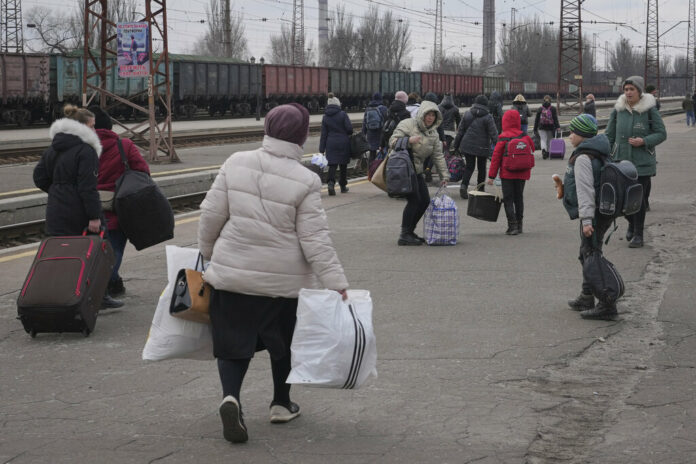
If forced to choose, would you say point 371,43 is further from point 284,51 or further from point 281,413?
point 281,413

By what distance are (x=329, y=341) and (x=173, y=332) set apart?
716 millimetres

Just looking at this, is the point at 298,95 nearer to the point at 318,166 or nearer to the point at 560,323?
the point at 318,166

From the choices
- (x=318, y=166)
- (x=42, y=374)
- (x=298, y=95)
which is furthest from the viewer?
(x=298, y=95)

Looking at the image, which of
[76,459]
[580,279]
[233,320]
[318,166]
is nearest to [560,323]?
[580,279]

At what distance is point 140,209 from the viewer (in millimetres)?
7527

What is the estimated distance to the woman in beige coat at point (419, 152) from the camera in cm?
1037

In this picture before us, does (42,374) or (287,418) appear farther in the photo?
(42,374)

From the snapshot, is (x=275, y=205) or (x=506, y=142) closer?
(x=275, y=205)

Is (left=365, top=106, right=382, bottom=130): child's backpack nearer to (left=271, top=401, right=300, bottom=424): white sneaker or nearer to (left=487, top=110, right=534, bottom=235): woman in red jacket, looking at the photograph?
(left=487, top=110, right=534, bottom=235): woman in red jacket

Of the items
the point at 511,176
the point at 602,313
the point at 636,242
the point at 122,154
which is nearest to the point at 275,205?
the point at 602,313

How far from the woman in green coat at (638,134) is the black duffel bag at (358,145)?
17.1 feet

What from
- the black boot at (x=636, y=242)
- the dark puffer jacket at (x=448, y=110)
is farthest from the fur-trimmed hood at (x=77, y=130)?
the dark puffer jacket at (x=448, y=110)

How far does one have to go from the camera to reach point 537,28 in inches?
5748

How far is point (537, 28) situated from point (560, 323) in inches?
5676
